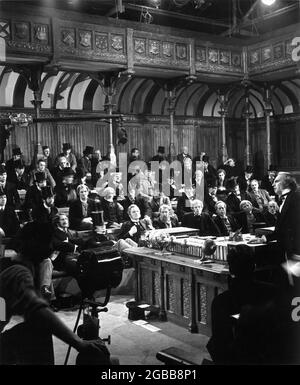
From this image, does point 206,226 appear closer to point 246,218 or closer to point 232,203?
point 246,218

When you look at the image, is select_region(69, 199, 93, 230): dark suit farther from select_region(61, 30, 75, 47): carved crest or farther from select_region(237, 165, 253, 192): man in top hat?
select_region(237, 165, 253, 192): man in top hat

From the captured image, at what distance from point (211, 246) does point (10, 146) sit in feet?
25.5

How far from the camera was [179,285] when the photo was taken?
6.07 m

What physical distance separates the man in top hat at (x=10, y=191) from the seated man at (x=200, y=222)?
308 cm

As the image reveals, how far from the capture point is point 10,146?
39.4 ft

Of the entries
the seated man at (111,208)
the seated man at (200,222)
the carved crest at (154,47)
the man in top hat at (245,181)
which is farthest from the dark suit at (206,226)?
the carved crest at (154,47)

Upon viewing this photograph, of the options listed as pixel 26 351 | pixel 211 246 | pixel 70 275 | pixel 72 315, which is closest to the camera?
pixel 26 351

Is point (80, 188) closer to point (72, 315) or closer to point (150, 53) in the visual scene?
point (72, 315)

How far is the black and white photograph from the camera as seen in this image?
3121 millimetres

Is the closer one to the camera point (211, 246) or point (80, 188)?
point (211, 246)

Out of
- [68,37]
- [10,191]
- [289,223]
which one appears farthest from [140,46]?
[289,223]

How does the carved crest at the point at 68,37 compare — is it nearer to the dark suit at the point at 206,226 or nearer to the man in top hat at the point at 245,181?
the dark suit at the point at 206,226
